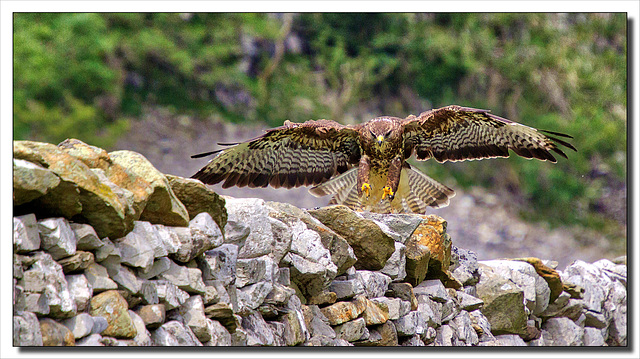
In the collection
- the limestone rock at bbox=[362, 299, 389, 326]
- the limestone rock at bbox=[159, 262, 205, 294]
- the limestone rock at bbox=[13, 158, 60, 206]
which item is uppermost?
the limestone rock at bbox=[13, 158, 60, 206]

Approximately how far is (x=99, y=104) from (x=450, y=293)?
13376 millimetres

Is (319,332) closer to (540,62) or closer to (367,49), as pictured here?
(367,49)

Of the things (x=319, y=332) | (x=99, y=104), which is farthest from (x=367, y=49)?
(x=319, y=332)

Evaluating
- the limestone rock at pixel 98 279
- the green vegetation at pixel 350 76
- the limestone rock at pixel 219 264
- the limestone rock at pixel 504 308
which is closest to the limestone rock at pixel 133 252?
the limestone rock at pixel 98 279

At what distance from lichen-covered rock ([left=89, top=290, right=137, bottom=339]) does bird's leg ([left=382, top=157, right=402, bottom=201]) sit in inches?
146

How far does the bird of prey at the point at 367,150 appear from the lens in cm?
574

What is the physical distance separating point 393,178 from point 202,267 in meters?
3.23

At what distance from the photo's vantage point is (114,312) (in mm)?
2723

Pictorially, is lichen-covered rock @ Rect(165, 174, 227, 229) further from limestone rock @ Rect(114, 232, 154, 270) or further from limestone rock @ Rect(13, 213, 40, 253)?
limestone rock @ Rect(13, 213, 40, 253)

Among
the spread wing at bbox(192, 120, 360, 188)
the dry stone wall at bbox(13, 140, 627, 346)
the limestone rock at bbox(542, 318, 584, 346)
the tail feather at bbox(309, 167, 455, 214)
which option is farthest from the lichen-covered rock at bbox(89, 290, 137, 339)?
the limestone rock at bbox(542, 318, 584, 346)

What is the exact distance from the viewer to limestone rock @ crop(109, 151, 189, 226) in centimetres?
307

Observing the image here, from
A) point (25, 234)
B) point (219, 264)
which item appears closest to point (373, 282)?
point (219, 264)

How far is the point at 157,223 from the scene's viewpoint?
10.3ft

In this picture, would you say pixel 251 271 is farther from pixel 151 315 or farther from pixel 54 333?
pixel 54 333
